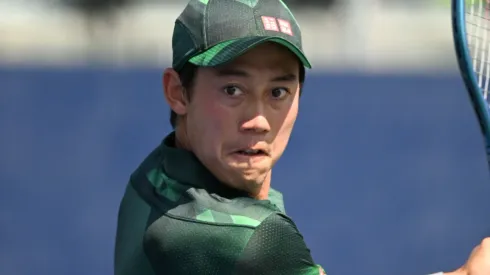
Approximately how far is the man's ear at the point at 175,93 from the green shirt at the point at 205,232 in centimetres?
8

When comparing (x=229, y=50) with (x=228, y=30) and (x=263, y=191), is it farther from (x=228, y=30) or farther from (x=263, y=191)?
(x=263, y=191)

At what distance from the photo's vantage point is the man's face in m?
1.69

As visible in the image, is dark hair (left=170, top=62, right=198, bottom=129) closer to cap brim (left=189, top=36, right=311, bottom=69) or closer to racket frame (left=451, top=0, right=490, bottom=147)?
cap brim (left=189, top=36, right=311, bottom=69)

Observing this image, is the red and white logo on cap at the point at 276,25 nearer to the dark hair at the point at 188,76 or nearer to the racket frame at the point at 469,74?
the dark hair at the point at 188,76

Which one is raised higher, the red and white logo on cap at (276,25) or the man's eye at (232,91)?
the red and white logo on cap at (276,25)

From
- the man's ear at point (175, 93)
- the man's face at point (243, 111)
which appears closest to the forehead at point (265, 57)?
the man's face at point (243, 111)

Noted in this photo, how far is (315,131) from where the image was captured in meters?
4.70

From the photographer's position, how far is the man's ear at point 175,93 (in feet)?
5.87

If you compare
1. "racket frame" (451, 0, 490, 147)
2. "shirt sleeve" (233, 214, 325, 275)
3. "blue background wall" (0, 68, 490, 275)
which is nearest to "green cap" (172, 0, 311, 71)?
"shirt sleeve" (233, 214, 325, 275)

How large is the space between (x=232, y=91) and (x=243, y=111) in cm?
4

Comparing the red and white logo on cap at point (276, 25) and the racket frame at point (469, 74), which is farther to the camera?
the racket frame at point (469, 74)

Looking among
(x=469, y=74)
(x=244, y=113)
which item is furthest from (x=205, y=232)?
(x=469, y=74)

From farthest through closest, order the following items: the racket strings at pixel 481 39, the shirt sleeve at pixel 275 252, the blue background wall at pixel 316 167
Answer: the blue background wall at pixel 316 167, the racket strings at pixel 481 39, the shirt sleeve at pixel 275 252

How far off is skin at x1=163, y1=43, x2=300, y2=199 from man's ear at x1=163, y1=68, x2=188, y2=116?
0.11ft
